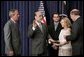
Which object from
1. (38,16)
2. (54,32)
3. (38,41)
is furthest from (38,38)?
(54,32)

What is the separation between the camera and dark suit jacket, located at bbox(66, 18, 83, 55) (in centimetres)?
920

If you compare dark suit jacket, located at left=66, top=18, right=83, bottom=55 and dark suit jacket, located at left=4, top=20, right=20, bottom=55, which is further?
dark suit jacket, located at left=4, top=20, right=20, bottom=55

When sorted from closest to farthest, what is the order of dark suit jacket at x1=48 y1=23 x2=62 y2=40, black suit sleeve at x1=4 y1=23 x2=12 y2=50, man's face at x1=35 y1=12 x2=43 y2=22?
black suit sleeve at x1=4 y1=23 x2=12 y2=50, man's face at x1=35 y1=12 x2=43 y2=22, dark suit jacket at x1=48 y1=23 x2=62 y2=40

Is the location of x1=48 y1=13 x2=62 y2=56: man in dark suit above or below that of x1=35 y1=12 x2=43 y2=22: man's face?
below

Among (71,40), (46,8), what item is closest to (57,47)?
(71,40)

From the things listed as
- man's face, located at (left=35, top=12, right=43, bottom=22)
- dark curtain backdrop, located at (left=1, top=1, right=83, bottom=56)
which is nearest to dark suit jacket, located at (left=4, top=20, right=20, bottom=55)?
man's face, located at (left=35, top=12, right=43, bottom=22)

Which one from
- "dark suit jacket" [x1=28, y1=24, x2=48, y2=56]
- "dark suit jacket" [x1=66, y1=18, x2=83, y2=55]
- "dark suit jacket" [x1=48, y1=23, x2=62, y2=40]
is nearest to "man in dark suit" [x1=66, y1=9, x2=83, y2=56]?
"dark suit jacket" [x1=66, y1=18, x2=83, y2=55]

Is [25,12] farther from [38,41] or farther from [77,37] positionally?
[77,37]

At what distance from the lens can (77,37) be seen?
9.25 metres

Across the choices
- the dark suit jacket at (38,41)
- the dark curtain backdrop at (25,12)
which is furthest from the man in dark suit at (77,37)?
the dark curtain backdrop at (25,12)

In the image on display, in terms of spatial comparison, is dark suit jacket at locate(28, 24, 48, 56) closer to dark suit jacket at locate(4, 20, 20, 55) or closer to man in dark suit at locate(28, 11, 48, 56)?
man in dark suit at locate(28, 11, 48, 56)

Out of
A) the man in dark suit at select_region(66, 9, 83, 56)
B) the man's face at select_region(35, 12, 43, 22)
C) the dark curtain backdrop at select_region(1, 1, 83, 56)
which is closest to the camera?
the man in dark suit at select_region(66, 9, 83, 56)

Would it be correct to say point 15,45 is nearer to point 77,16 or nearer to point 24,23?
point 77,16

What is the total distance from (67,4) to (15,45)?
2.70m
